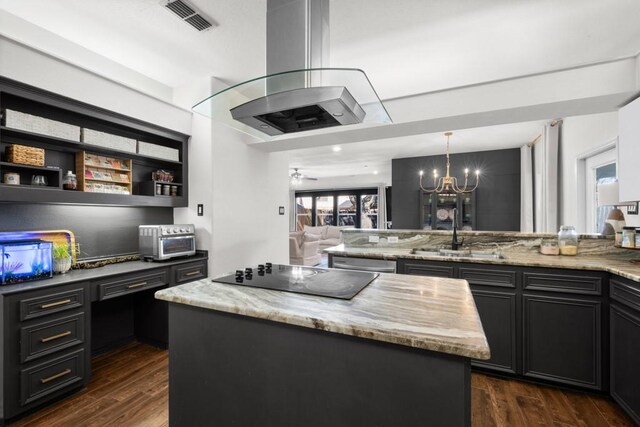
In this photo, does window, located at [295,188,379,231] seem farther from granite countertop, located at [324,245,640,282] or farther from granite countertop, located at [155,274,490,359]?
granite countertop, located at [155,274,490,359]

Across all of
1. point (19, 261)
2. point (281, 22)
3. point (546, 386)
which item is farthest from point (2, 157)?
point (546, 386)

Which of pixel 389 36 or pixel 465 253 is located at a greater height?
pixel 389 36

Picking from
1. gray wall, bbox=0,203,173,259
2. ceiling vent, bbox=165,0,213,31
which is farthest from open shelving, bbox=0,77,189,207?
ceiling vent, bbox=165,0,213,31

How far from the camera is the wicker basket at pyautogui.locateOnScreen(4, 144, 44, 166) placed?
2.06 meters

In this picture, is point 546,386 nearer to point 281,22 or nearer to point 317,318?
point 317,318

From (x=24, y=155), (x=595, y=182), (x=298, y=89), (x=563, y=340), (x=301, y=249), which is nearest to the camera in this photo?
(x=298, y=89)

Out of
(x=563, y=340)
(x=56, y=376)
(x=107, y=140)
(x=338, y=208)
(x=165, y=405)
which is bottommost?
(x=165, y=405)

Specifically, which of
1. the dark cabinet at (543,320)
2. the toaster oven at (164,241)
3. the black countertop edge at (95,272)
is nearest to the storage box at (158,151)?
the toaster oven at (164,241)

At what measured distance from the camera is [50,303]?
6.41 ft

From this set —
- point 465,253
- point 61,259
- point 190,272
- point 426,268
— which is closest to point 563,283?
point 465,253

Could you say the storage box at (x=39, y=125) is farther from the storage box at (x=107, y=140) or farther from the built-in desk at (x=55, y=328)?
the built-in desk at (x=55, y=328)

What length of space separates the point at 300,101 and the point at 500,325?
2226 mm

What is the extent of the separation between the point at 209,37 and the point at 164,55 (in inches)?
22.9

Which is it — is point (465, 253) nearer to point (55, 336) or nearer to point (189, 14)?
point (189, 14)
